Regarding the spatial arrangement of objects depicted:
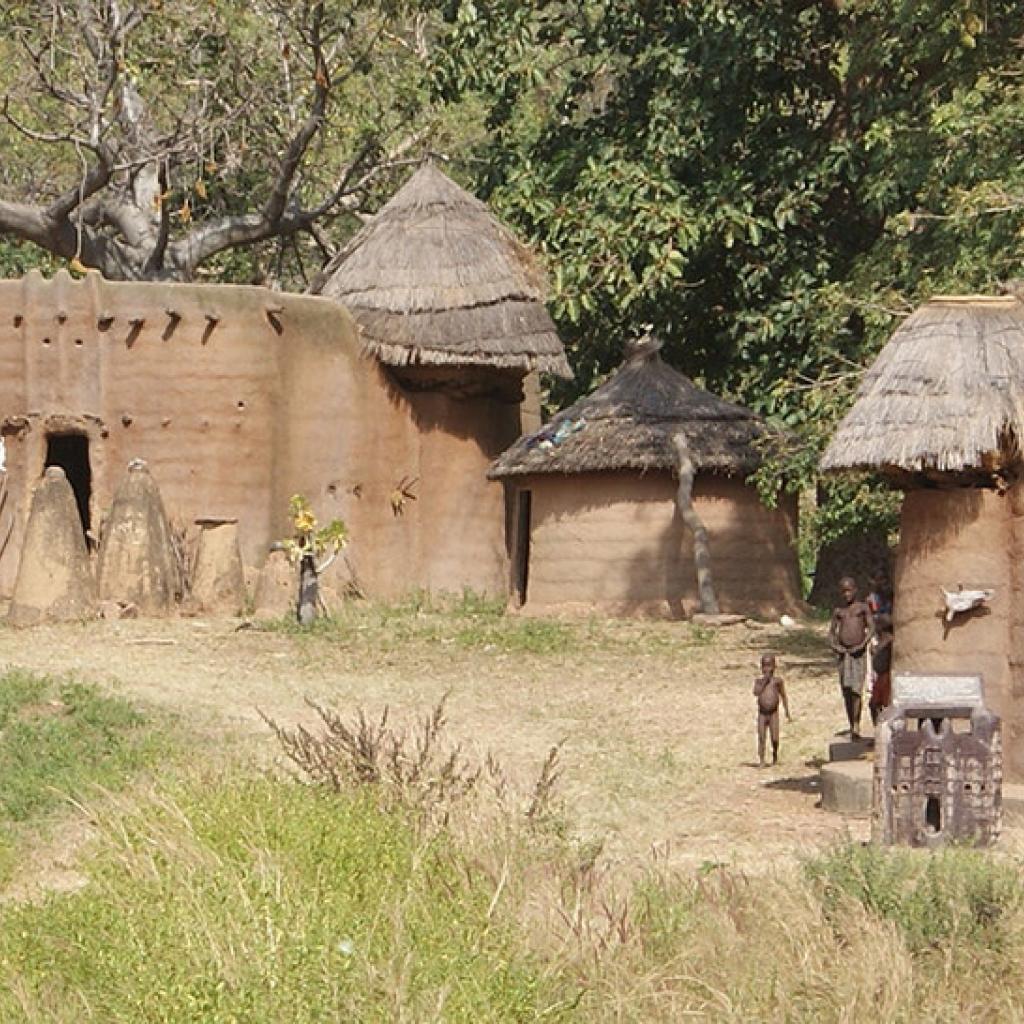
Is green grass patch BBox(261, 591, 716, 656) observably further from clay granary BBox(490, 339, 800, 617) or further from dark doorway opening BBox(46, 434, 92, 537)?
dark doorway opening BBox(46, 434, 92, 537)

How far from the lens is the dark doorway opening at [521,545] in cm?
2269

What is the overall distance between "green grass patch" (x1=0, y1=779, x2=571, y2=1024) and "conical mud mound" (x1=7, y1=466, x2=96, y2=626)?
8.52m

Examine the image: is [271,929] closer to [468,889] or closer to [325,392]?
[468,889]

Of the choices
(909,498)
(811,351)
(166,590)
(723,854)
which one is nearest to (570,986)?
(723,854)

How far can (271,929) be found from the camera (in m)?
9.09

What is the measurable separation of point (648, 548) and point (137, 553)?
4.29 meters

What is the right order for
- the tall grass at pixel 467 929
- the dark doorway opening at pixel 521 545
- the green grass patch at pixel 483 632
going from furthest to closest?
the dark doorway opening at pixel 521 545, the green grass patch at pixel 483 632, the tall grass at pixel 467 929

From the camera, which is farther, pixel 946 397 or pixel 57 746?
pixel 57 746

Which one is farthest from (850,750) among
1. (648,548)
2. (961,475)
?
(648,548)

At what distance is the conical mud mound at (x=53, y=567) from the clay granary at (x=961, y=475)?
27.0ft

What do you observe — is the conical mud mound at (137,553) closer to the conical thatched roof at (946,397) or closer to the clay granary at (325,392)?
the clay granary at (325,392)

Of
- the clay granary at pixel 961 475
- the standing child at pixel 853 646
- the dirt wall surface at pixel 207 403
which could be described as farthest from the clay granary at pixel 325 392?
the clay granary at pixel 961 475

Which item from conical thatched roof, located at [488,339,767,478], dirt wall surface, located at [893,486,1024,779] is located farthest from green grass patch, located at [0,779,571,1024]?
conical thatched roof, located at [488,339,767,478]

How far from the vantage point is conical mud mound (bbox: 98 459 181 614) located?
65.8ft
